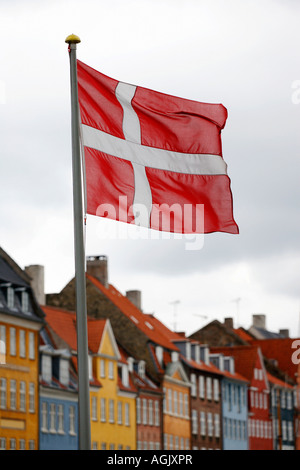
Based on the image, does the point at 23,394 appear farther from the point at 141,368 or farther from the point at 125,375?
the point at 141,368

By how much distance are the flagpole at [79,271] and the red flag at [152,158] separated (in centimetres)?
84

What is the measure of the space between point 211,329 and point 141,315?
23.2 metres

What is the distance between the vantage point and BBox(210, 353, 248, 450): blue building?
11056cm

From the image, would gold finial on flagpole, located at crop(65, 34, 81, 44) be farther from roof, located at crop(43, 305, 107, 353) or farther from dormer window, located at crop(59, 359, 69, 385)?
roof, located at crop(43, 305, 107, 353)

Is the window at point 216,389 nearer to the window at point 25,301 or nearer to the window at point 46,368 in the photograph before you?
the window at point 46,368

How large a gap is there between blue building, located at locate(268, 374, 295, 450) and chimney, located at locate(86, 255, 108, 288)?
31185 millimetres

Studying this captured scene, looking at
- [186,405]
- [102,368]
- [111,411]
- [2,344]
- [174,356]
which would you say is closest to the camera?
[2,344]

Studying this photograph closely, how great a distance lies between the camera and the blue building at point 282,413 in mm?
123000

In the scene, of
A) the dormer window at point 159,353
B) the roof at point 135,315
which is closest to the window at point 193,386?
the roof at point 135,315

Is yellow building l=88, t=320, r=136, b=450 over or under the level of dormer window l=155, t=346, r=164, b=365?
under

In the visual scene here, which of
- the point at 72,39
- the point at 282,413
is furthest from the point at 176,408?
the point at 72,39

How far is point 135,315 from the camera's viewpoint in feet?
328

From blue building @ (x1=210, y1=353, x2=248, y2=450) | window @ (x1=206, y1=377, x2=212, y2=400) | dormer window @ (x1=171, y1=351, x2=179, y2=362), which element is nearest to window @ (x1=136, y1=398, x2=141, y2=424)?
dormer window @ (x1=171, y1=351, x2=179, y2=362)

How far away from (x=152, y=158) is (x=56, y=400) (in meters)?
59.9
